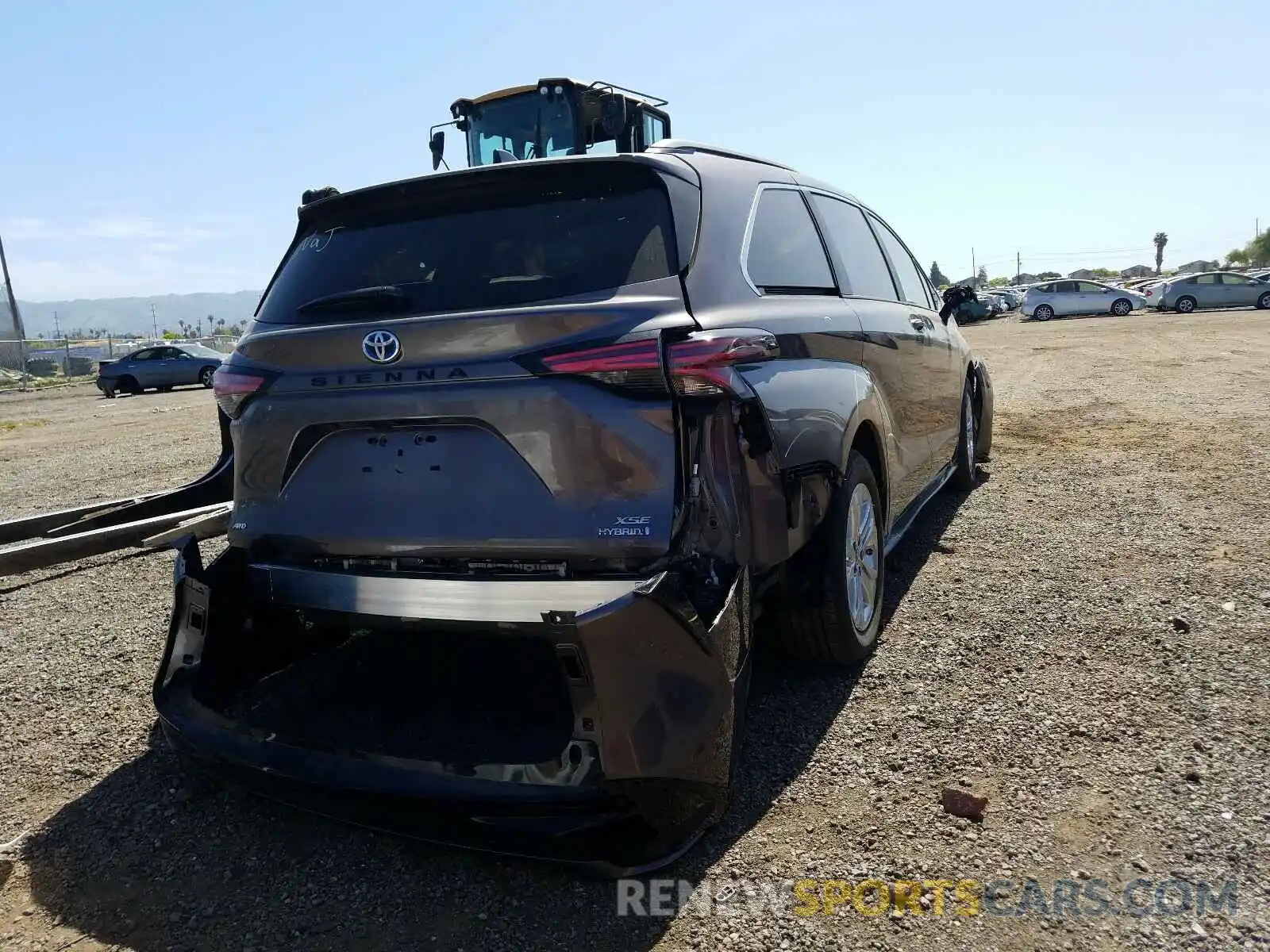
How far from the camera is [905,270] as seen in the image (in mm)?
5406

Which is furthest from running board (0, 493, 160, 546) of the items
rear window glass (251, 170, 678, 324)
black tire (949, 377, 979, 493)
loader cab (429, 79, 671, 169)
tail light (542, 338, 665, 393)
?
loader cab (429, 79, 671, 169)

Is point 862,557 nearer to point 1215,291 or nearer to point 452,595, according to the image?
point 452,595

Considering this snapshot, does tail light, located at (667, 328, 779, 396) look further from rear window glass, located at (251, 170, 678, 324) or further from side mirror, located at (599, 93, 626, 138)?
side mirror, located at (599, 93, 626, 138)

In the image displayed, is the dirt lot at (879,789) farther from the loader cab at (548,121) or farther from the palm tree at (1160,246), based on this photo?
the palm tree at (1160,246)

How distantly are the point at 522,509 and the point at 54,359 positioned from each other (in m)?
43.5

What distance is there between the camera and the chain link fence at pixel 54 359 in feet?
111

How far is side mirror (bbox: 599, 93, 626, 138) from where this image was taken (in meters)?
11.9

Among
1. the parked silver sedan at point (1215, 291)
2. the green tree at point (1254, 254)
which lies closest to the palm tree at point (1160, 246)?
the green tree at point (1254, 254)

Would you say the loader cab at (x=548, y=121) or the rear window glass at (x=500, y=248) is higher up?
the loader cab at (x=548, y=121)

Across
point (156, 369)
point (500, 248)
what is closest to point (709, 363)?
point (500, 248)

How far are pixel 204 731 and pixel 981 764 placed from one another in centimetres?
232

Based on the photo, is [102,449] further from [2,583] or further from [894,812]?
[894,812]

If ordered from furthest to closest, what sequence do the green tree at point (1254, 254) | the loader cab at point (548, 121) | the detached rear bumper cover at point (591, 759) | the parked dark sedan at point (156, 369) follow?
1. the green tree at point (1254, 254)
2. the parked dark sedan at point (156, 369)
3. the loader cab at point (548, 121)
4. the detached rear bumper cover at point (591, 759)

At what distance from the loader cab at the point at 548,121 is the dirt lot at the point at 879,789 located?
27.7ft
